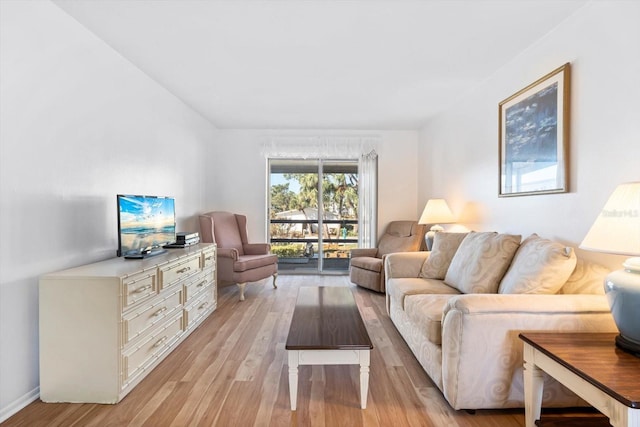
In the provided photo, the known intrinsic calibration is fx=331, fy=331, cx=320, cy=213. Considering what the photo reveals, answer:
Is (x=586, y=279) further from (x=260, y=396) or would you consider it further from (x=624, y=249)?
(x=260, y=396)

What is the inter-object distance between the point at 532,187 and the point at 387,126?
2.98 meters

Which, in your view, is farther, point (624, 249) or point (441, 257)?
point (441, 257)

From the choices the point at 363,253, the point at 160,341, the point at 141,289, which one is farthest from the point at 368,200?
the point at 141,289

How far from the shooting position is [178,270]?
280cm

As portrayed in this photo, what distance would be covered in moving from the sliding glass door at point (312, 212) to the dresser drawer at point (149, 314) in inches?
117

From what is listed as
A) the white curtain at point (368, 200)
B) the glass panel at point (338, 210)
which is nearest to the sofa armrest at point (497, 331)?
the white curtain at point (368, 200)

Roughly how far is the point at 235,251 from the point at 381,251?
2.19 metres

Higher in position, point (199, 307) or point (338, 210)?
point (338, 210)

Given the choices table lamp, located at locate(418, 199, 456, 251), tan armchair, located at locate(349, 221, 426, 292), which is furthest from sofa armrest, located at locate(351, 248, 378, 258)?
table lamp, located at locate(418, 199, 456, 251)

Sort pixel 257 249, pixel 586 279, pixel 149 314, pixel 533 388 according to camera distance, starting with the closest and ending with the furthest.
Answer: pixel 533 388, pixel 586 279, pixel 149 314, pixel 257 249

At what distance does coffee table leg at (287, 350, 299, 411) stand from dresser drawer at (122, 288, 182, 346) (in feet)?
3.41

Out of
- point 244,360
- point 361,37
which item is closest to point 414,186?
point 361,37

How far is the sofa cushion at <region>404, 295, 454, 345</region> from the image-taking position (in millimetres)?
2055

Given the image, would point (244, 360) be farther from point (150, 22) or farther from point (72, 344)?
point (150, 22)
